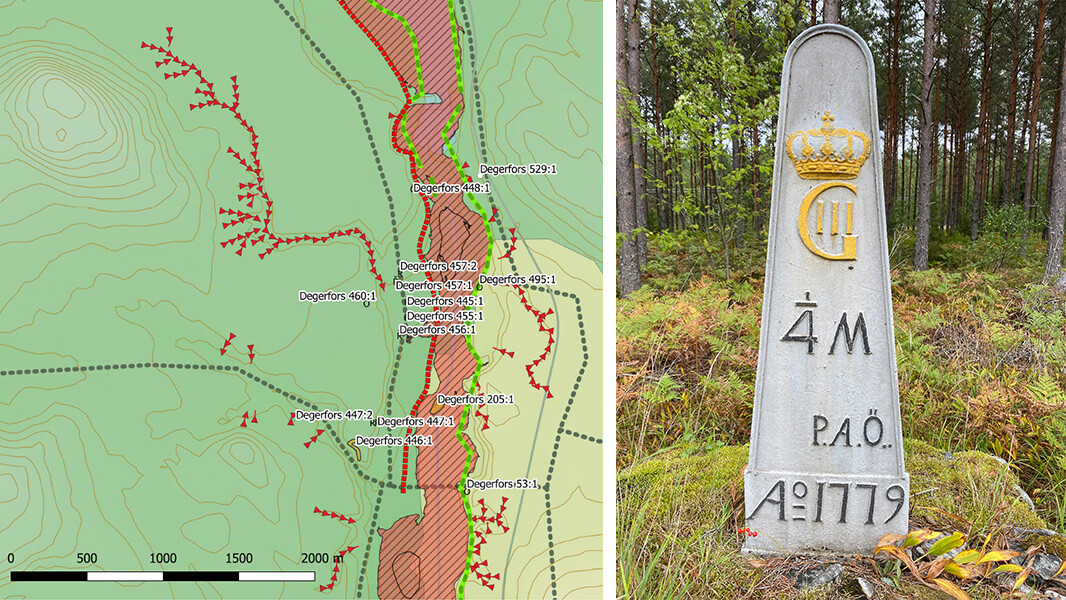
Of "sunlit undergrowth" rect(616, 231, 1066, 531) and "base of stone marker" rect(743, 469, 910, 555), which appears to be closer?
"base of stone marker" rect(743, 469, 910, 555)

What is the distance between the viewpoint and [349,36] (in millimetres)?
1661

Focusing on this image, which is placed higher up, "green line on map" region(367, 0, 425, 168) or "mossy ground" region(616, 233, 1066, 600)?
"green line on map" region(367, 0, 425, 168)

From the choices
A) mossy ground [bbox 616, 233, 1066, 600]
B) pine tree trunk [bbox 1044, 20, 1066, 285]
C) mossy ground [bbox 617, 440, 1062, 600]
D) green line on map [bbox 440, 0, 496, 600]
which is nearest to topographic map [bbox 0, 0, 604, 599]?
green line on map [bbox 440, 0, 496, 600]

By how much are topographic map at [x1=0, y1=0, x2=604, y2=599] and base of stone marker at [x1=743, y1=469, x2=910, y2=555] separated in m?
1.47

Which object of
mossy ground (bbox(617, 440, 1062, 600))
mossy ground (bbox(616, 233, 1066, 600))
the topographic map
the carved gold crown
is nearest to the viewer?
the topographic map

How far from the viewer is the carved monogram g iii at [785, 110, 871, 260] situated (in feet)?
8.59

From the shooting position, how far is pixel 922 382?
165 inches

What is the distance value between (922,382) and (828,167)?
2.53 metres

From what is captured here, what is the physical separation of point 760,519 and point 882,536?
57 centimetres

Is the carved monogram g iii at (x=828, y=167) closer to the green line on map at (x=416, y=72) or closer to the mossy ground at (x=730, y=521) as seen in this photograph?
the mossy ground at (x=730, y=521)

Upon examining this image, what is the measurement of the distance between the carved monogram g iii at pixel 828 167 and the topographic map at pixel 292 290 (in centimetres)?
150

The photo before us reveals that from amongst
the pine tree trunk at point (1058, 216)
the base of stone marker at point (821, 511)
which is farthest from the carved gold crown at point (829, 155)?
the pine tree trunk at point (1058, 216)

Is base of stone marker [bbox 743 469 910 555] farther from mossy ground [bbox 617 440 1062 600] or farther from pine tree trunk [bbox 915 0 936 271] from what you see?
pine tree trunk [bbox 915 0 936 271]

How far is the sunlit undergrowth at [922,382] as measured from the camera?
11.3 ft
